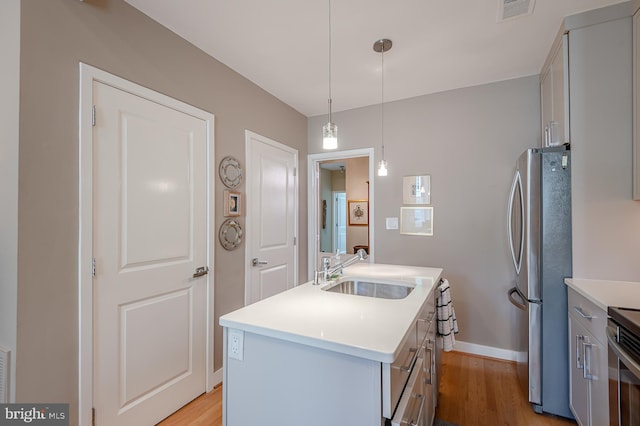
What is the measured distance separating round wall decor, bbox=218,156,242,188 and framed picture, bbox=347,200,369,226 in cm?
248

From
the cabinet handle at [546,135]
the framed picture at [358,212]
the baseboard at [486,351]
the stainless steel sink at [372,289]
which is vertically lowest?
the baseboard at [486,351]

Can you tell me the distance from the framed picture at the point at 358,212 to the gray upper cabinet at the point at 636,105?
309 cm

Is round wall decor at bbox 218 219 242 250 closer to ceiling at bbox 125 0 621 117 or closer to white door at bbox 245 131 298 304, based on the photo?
white door at bbox 245 131 298 304

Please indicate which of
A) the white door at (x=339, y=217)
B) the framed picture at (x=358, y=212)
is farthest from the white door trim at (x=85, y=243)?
the framed picture at (x=358, y=212)

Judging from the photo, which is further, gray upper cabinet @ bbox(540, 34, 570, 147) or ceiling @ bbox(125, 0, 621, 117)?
gray upper cabinet @ bbox(540, 34, 570, 147)

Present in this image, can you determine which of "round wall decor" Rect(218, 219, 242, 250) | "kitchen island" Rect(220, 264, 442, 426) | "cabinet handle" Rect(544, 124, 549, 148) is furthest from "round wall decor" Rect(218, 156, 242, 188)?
"cabinet handle" Rect(544, 124, 549, 148)

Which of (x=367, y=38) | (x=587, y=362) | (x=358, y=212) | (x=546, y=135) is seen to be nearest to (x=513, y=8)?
(x=367, y=38)

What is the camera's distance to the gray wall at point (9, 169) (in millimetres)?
1263

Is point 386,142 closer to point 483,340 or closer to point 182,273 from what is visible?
point 483,340

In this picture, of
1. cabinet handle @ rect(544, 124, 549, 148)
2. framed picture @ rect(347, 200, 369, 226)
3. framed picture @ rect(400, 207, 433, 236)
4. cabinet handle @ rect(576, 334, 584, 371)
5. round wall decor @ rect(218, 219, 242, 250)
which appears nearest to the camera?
cabinet handle @ rect(576, 334, 584, 371)

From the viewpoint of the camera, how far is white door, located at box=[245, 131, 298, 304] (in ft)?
8.71

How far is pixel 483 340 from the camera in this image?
2.72 m

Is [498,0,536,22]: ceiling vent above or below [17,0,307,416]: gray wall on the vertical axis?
above

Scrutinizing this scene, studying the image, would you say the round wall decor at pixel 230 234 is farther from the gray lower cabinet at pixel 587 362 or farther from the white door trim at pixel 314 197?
the gray lower cabinet at pixel 587 362
